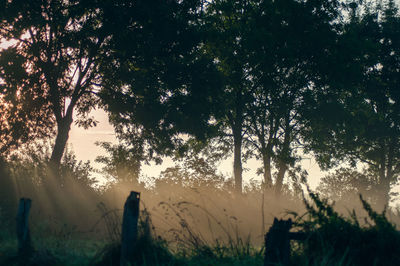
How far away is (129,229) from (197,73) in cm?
1510

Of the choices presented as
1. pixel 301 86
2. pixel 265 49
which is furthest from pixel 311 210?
pixel 301 86

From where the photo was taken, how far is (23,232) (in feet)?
24.1

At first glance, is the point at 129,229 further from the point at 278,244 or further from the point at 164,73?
the point at 164,73

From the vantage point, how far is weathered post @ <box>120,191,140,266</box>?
18.3ft

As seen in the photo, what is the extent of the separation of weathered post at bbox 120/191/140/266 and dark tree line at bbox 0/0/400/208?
1416cm

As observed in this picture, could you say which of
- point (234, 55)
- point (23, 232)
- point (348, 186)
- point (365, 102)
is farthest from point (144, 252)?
point (348, 186)

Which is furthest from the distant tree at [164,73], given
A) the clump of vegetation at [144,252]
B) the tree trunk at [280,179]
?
the clump of vegetation at [144,252]

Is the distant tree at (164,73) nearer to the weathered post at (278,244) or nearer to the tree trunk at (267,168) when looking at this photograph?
the tree trunk at (267,168)

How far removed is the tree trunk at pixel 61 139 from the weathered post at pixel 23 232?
11964 mm

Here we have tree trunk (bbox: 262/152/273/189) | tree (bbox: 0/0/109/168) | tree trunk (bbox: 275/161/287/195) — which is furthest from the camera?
tree trunk (bbox: 275/161/287/195)

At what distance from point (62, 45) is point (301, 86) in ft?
47.9

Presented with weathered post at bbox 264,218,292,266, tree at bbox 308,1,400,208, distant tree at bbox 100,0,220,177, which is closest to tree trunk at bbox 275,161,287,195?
tree at bbox 308,1,400,208

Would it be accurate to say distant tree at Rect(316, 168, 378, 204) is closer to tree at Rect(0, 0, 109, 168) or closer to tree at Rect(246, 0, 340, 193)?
tree at Rect(246, 0, 340, 193)

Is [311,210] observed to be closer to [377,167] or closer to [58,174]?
[58,174]
